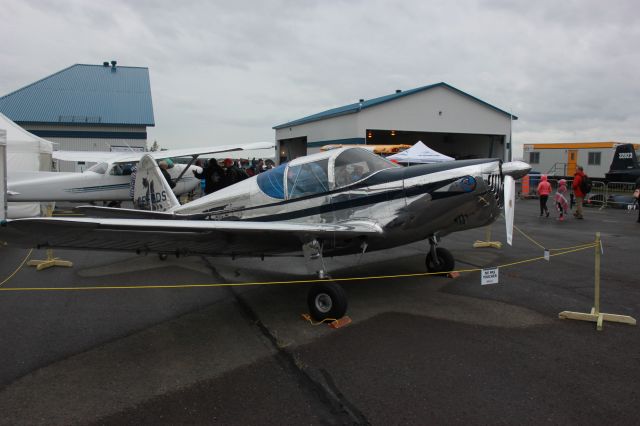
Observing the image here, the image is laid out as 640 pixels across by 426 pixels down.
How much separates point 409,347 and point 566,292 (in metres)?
3.21

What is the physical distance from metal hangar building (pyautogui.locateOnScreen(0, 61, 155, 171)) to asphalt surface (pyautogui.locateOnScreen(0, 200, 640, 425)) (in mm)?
30339

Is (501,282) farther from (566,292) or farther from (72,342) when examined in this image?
(72,342)

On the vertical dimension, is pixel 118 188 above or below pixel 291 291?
above

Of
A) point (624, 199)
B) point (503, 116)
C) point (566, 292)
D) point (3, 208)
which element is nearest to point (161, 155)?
point (3, 208)

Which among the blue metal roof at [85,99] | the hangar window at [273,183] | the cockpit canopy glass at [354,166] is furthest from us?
the blue metal roof at [85,99]

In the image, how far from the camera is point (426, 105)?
1249 inches

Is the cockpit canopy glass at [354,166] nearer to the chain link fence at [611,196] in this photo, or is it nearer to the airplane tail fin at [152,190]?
the airplane tail fin at [152,190]

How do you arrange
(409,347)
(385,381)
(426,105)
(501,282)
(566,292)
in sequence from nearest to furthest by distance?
(385,381), (409,347), (566,292), (501,282), (426,105)

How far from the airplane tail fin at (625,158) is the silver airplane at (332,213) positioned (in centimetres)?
2171

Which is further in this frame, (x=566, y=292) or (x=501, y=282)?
(x=501, y=282)

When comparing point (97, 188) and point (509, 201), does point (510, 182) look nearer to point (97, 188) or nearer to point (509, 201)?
point (509, 201)

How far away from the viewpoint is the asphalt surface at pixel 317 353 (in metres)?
3.23

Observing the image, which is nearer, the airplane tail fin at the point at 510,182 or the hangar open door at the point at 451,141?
the airplane tail fin at the point at 510,182

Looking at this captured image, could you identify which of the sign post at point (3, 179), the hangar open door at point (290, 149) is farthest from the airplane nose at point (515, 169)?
the hangar open door at point (290, 149)
